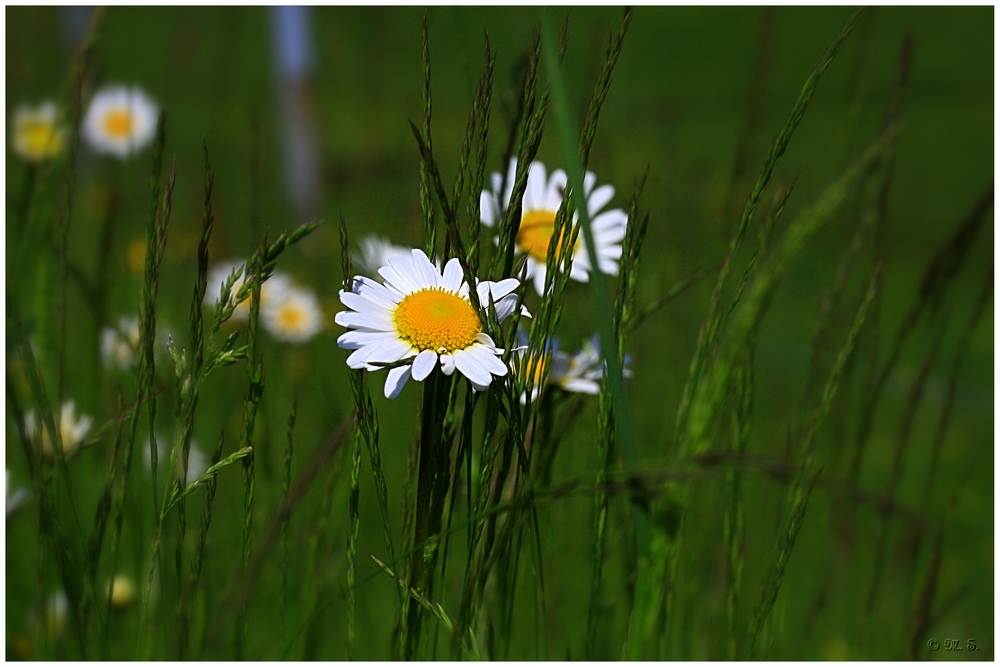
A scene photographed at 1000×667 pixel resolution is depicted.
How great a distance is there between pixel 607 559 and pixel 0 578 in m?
0.51

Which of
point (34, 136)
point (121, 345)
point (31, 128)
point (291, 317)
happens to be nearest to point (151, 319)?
point (121, 345)

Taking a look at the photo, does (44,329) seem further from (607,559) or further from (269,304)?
(607,559)

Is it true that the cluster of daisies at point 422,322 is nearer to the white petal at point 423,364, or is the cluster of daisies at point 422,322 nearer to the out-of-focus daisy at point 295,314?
the white petal at point 423,364

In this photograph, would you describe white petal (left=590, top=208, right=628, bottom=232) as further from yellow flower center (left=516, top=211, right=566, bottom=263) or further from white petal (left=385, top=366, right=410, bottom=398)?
white petal (left=385, top=366, right=410, bottom=398)

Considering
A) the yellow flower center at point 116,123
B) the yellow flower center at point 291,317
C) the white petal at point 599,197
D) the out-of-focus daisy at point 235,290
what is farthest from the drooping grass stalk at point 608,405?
the yellow flower center at point 116,123

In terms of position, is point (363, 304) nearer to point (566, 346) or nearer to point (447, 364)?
point (447, 364)

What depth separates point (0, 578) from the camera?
67 centimetres

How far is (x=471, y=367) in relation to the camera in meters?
0.40

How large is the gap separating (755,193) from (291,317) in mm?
966

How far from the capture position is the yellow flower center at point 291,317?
119cm

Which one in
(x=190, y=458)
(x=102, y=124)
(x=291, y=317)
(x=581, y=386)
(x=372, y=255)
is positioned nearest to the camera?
(x=581, y=386)

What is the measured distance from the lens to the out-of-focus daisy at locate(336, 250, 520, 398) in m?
0.41

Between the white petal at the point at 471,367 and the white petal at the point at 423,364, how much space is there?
0.01 meters

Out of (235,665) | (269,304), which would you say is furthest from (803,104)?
(269,304)
